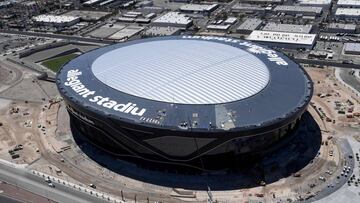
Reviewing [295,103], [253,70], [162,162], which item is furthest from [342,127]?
[162,162]

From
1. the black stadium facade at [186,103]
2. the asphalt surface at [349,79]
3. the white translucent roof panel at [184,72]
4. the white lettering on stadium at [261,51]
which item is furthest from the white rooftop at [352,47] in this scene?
the white translucent roof panel at [184,72]

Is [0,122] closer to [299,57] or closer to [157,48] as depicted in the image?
[157,48]

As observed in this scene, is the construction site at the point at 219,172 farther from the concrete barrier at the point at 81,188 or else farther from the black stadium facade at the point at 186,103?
the black stadium facade at the point at 186,103

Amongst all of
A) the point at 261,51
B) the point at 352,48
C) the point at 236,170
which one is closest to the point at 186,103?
the point at 236,170

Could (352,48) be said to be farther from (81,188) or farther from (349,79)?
(81,188)

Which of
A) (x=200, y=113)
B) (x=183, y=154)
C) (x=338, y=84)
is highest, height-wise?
(x=200, y=113)

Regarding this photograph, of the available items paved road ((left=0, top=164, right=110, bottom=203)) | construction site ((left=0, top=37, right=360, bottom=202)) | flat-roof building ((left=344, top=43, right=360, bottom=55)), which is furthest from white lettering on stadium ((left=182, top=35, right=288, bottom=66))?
paved road ((left=0, top=164, right=110, bottom=203))

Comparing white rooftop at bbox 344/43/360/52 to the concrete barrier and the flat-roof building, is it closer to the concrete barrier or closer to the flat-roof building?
the flat-roof building
